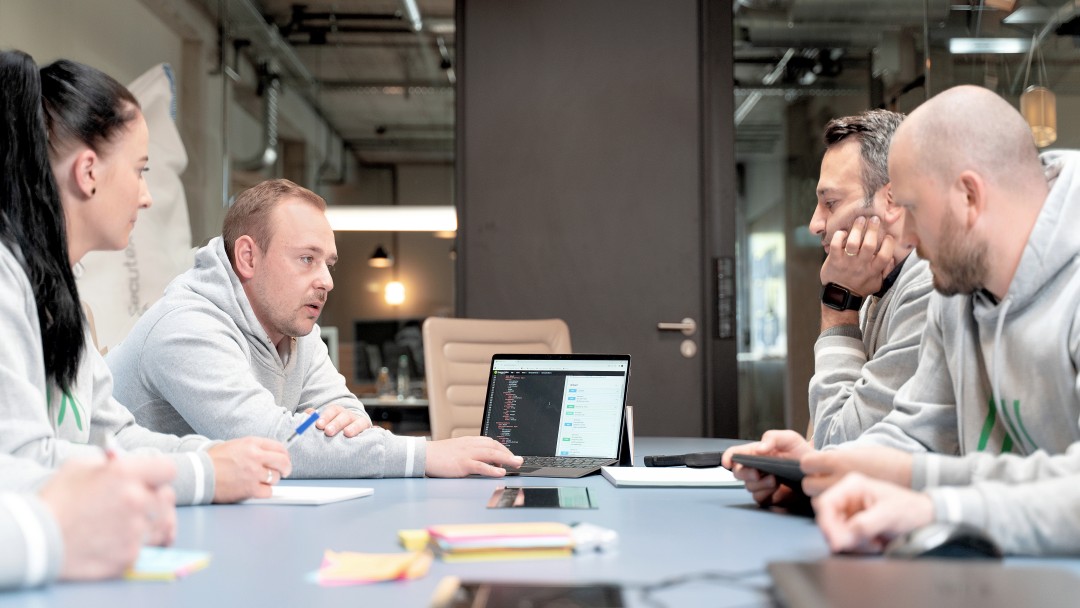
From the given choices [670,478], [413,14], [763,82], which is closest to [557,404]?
[670,478]

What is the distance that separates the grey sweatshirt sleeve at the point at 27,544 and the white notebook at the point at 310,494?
542 mm

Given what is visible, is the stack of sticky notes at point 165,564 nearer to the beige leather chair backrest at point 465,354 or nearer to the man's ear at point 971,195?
the man's ear at point 971,195

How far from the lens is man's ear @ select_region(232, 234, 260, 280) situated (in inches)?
86.3

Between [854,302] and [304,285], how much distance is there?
1.22m

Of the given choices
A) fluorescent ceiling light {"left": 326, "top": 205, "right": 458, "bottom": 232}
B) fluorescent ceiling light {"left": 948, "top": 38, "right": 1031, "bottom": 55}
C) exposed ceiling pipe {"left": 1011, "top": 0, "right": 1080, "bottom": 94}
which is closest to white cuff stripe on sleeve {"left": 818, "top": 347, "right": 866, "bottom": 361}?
exposed ceiling pipe {"left": 1011, "top": 0, "right": 1080, "bottom": 94}

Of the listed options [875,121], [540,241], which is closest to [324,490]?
[875,121]

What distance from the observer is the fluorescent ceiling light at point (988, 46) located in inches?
161

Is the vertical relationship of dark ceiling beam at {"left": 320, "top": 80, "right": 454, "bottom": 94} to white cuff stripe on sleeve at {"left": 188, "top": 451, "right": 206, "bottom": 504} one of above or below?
above

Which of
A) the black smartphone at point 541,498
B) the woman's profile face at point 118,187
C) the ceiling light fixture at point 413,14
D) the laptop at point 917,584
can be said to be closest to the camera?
the laptop at point 917,584

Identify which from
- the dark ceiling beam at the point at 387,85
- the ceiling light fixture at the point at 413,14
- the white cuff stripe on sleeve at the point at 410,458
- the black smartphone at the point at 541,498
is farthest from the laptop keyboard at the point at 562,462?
the dark ceiling beam at the point at 387,85

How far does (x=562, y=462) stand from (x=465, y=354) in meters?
1.29

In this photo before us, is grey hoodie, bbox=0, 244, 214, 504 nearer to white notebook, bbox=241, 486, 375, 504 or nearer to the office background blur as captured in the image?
white notebook, bbox=241, 486, 375, 504

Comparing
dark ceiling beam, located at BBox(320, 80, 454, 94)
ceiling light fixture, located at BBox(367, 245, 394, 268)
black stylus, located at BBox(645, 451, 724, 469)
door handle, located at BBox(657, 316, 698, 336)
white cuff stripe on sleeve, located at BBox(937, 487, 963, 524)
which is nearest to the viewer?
white cuff stripe on sleeve, located at BBox(937, 487, 963, 524)

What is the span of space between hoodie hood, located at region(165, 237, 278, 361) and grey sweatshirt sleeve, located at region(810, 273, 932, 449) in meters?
1.18
